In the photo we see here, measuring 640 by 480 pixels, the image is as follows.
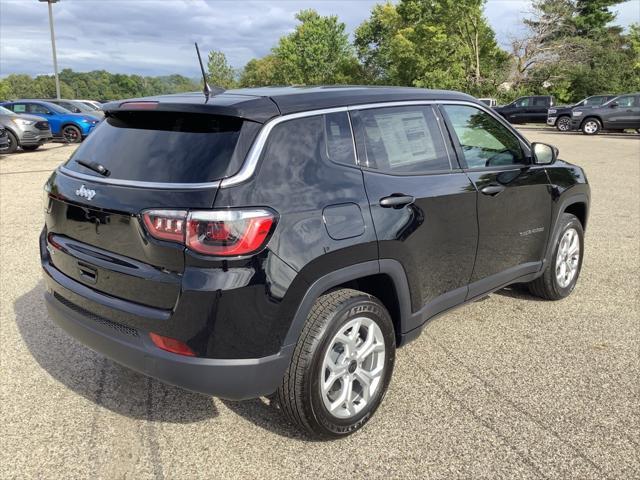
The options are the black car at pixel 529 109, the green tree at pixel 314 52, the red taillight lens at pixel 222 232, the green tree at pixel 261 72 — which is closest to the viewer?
the red taillight lens at pixel 222 232

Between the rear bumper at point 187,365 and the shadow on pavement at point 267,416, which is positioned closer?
the rear bumper at point 187,365

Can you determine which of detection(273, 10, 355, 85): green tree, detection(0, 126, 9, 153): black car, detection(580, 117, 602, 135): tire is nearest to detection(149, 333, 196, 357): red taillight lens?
detection(0, 126, 9, 153): black car

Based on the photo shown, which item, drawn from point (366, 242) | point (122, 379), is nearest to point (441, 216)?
point (366, 242)

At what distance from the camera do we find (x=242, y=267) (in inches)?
91.1

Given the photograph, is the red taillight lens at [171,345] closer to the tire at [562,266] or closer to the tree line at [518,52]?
the tire at [562,266]

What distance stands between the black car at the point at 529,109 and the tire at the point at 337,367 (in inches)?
1160

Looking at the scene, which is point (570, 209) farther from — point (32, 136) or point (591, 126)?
point (591, 126)

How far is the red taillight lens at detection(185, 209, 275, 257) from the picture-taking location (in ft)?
7.51

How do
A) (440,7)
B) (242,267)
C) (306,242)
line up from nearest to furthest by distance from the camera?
(242,267) → (306,242) → (440,7)

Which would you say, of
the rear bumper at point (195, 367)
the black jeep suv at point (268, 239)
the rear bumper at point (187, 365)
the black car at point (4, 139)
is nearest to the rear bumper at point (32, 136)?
the black car at point (4, 139)

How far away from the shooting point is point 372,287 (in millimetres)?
3033

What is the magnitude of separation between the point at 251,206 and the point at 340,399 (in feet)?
3.65

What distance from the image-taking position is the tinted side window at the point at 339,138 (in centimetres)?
274

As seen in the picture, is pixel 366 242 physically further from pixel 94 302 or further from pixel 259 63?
pixel 259 63
